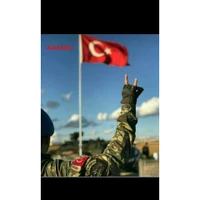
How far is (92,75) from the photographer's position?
14.2ft

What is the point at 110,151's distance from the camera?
4.29 m

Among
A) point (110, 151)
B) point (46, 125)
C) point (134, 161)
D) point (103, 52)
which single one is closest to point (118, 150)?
point (110, 151)

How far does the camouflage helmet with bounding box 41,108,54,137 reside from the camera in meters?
4.27

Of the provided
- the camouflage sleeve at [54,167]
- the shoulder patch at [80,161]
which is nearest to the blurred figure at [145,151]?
the shoulder patch at [80,161]

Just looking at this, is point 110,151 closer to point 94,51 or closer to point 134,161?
point 134,161

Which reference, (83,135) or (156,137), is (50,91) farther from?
(156,137)

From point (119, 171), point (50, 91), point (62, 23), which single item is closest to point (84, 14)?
point (62, 23)

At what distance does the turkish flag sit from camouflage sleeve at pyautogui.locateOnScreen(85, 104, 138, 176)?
60 cm

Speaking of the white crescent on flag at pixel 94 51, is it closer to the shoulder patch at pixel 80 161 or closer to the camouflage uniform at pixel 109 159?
the camouflage uniform at pixel 109 159

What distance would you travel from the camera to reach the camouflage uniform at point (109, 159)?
4.27 m

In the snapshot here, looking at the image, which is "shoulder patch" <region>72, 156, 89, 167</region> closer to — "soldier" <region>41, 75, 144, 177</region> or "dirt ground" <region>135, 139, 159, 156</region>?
"soldier" <region>41, 75, 144, 177</region>

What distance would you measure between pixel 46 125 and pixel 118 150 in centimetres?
98

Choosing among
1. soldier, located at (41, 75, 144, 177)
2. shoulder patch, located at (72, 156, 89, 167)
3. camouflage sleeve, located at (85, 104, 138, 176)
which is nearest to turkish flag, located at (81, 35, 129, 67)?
soldier, located at (41, 75, 144, 177)

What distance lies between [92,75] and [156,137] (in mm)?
1150
